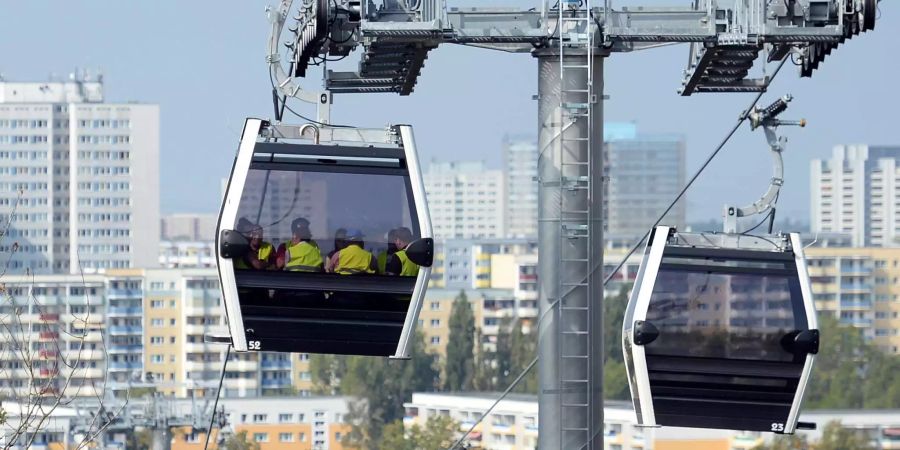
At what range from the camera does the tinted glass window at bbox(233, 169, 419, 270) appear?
937cm

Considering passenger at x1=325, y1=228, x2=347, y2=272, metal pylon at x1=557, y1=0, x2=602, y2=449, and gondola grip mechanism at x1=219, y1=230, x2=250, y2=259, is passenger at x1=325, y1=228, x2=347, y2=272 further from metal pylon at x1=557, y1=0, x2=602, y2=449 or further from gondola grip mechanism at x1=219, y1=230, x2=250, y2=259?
metal pylon at x1=557, y1=0, x2=602, y2=449

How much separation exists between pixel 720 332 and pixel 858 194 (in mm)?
123790

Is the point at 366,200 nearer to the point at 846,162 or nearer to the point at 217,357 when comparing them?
the point at 217,357

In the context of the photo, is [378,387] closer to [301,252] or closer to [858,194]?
[301,252]

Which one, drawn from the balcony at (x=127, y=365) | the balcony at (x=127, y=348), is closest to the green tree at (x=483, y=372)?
the balcony at (x=127, y=365)

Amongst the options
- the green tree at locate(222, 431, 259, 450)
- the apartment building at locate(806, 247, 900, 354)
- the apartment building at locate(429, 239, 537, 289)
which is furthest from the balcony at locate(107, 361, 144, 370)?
the apartment building at locate(806, 247, 900, 354)

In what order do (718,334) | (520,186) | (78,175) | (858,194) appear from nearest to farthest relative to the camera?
(718,334) → (78,175) → (858,194) → (520,186)

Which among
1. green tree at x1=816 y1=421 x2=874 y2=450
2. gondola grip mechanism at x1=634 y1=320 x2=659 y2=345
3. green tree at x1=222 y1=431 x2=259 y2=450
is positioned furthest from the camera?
green tree at x1=222 y1=431 x2=259 y2=450

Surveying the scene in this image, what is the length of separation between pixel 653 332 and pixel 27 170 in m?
94.6

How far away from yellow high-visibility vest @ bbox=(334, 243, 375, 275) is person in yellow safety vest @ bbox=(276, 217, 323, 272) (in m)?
0.10

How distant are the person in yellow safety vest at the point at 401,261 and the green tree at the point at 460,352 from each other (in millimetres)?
65354

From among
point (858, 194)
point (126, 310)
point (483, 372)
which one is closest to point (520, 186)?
point (858, 194)

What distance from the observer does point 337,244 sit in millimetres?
9492

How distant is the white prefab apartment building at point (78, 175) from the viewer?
101 metres
